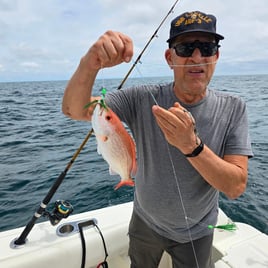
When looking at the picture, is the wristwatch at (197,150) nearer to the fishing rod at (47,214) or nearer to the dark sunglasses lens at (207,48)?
the dark sunglasses lens at (207,48)

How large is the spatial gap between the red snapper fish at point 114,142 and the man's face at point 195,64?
25.9 inches

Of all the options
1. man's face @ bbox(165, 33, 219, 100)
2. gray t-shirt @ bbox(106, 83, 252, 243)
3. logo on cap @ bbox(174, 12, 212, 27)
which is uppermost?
logo on cap @ bbox(174, 12, 212, 27)

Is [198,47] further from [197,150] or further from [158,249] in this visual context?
[158,249]

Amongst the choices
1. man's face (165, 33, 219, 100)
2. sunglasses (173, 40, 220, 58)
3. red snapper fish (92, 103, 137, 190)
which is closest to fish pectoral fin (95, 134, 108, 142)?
red snapper fish (92, 103, 137, 190)

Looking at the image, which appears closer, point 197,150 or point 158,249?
point 197,150

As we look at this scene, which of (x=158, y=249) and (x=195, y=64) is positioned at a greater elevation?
(x=195, y=64)

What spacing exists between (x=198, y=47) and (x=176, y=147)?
74 cm

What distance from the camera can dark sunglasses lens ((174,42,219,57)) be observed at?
6.14ft

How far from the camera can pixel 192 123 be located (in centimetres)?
143

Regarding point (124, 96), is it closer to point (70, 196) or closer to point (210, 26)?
point (210, 26)

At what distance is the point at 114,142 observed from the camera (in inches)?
61.1

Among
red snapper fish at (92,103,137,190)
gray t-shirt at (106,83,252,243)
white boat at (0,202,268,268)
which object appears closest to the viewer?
red snapper fish at (92,103,137,190)

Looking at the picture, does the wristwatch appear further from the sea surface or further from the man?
the sea surface

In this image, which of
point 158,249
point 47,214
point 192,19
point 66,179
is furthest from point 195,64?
point 66,179
